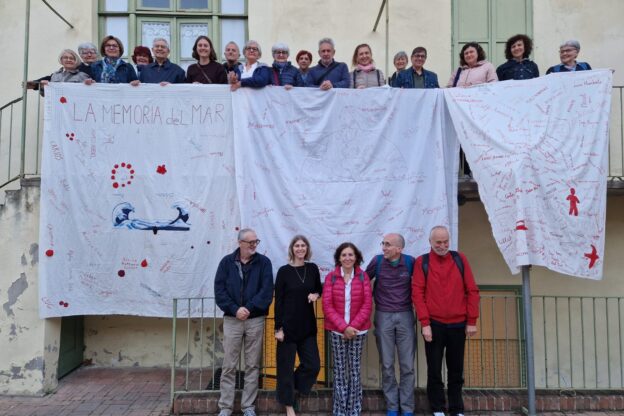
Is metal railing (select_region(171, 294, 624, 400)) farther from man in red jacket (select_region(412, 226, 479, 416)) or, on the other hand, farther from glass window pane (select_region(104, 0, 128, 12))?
glass window pane (select_region(104, 0, 128, 12))

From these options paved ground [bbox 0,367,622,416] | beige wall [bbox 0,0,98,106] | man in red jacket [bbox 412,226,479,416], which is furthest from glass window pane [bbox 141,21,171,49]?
man in red jacket [bbox 412,226,479,416]

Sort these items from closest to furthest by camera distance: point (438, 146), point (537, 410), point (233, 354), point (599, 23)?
1. point (233, 354)
2. point (537, 410)
3. point (438, 146)
4. point (599, 23)

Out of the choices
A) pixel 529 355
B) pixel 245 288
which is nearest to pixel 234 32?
pixel 245 288

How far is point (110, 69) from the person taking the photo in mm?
6480

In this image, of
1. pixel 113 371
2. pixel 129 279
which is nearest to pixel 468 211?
pixel 129 279

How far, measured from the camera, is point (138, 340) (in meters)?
7.66

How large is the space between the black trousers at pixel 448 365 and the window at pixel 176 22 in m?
5.44

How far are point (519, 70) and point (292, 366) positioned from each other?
447 centimetres

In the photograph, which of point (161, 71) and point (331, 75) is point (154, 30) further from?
point (331, 75)

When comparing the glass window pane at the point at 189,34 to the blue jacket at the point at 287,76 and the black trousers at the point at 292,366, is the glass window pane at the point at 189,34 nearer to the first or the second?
the blue jacket at the point at 287,76

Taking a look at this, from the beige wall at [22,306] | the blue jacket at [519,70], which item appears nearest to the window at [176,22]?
the beige wall at [22,306]

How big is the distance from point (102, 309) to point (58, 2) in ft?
15.8

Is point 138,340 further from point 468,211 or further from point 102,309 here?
point 468,211

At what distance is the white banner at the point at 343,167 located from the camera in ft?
19.9
